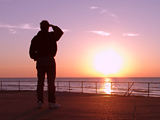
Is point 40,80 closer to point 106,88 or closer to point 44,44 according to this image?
point 44,44

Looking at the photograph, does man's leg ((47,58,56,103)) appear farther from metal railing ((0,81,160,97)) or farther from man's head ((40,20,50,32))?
metal railing ((0,81,160,97))

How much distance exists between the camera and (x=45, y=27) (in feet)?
19.2

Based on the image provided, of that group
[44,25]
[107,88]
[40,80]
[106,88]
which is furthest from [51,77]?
[107,88]

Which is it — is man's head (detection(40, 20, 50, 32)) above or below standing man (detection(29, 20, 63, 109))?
above

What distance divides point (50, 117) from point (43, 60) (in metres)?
1.54

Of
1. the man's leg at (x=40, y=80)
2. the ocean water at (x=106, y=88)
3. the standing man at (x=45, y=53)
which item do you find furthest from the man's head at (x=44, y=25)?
the ocean water at (x=106, y=88)

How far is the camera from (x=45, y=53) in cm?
573

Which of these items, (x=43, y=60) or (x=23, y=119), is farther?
(x=43, y=60)

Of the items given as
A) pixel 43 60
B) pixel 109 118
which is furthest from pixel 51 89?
pixel 109 118

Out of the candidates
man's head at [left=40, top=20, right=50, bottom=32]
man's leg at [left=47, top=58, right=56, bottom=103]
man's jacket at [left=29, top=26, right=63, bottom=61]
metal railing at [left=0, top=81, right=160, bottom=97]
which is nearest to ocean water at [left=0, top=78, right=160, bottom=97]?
metal railing at [left=0, top=81, right=160, bottom=97]

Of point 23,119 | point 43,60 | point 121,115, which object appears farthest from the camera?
point 43,60

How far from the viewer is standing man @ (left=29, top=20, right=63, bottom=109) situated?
573cm

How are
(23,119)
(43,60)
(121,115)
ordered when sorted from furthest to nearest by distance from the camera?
(43,60) → (121,115) → (23,119)

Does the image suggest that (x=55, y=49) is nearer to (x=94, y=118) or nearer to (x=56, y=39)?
(x=56, y=39)
